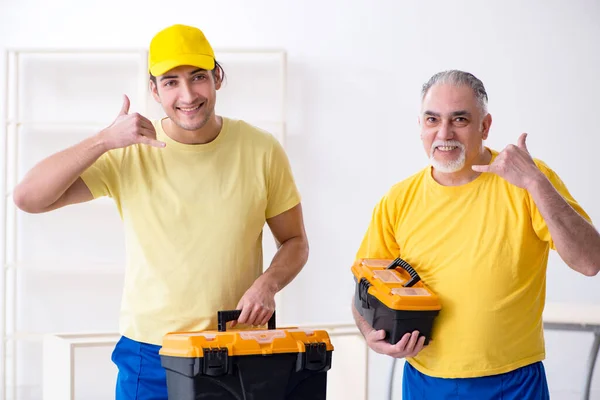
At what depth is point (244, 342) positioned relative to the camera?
1.82 m

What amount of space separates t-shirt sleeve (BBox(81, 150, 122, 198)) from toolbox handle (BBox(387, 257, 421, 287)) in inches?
29.9

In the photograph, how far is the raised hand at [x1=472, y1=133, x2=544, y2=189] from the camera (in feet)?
6.08

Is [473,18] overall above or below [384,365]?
above

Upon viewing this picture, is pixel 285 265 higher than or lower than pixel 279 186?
lower

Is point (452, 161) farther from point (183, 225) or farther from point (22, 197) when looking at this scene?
point (22, 197)

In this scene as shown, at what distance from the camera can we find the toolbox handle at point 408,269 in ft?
6.47

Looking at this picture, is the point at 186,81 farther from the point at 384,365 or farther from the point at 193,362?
the point at 384,365

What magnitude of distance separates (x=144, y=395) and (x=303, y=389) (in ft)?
1.44

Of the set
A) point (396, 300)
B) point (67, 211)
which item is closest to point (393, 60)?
point (67, 211)

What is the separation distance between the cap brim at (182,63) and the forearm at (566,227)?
0.88 m

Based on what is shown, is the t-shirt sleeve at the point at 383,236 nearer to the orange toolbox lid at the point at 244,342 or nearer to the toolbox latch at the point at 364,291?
the toolbox latch at the point at 364,291

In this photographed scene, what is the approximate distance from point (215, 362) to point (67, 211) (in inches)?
132

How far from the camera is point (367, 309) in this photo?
6.76 feet

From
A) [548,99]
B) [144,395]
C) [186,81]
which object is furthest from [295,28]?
[144,395]
